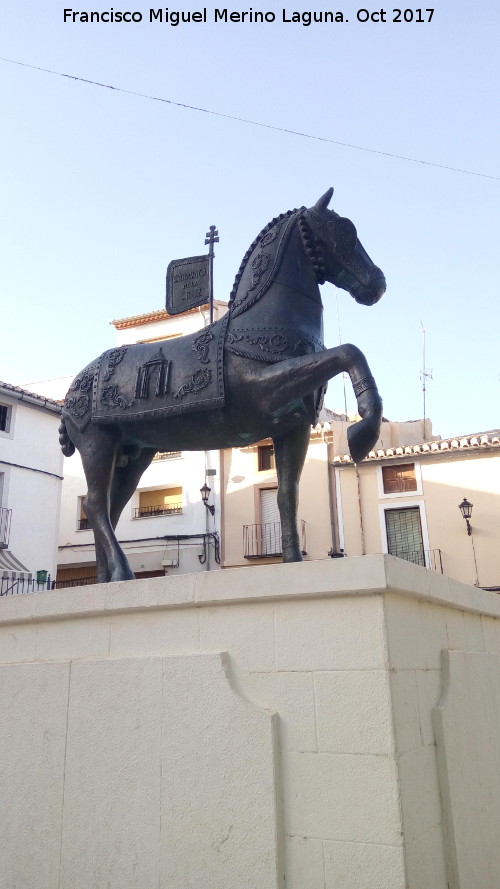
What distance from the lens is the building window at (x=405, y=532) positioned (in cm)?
2150

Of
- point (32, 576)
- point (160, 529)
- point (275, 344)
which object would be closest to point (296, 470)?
point (275, 344)

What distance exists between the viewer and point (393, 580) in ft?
9.48

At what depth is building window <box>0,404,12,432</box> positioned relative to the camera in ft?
65.2

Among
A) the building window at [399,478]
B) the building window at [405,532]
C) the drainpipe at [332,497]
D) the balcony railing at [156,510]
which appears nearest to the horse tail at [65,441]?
the drainpipe at [332,497]

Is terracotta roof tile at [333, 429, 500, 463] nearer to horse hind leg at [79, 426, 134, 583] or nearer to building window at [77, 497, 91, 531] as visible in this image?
building window at [77, 497, 91, 531]

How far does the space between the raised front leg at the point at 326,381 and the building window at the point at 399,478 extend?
18.9 meters

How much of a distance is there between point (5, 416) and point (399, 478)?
11987 millimetres

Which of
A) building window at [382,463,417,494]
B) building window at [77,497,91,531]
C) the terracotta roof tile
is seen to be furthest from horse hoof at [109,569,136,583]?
building window at [77,497,91,531]

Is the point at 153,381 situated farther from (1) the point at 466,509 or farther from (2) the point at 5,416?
(1) the point at 466,509

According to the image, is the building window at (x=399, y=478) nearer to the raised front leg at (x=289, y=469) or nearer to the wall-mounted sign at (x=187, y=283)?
the wall-mounted sign at (x=187, y=283)

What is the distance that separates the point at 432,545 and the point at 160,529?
8711 mm

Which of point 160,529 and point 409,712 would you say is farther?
point 160,529

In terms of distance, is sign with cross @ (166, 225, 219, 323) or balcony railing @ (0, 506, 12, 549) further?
balcony railing @ (0, 506, 12, 549)

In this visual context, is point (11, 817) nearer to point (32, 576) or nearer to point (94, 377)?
point (94, 377)
